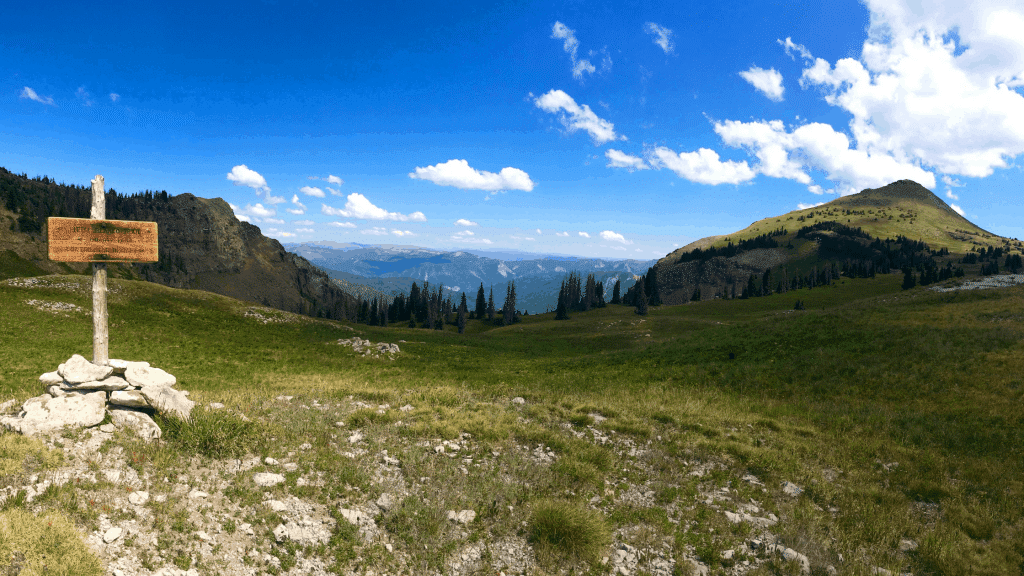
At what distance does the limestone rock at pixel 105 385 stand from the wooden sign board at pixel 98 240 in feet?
11.7

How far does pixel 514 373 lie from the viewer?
31188 millimetres

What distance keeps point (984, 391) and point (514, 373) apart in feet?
82.0

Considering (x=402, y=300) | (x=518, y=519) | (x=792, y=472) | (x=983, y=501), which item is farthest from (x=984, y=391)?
(x=402, y=300)

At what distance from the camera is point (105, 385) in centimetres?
1116

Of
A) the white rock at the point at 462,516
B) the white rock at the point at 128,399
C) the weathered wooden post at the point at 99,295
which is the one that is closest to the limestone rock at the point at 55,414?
the white rock at the point at 128,399

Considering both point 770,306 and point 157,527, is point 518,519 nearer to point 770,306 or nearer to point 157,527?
point 157,527

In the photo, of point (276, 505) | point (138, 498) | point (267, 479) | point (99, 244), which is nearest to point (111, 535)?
point (138, 498)

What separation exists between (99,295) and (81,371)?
8.38 ft

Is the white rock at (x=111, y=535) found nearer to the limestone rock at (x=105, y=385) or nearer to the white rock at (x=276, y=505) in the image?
the white rock at (x=276, y=505)

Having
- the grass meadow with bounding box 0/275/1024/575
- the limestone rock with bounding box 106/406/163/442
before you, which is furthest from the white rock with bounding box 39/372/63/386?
the grass meadow with bounding box 0/275/1024/575

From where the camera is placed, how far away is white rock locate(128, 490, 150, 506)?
7387 mm

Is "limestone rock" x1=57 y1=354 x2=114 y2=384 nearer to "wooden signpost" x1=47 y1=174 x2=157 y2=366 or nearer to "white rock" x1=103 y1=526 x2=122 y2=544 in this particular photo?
"wooden signpost" x1=47 y1=174 x2=157 y2=366

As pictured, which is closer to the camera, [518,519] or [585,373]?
[518,519]

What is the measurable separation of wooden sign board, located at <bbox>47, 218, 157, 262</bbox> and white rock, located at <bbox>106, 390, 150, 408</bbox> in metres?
4.03
